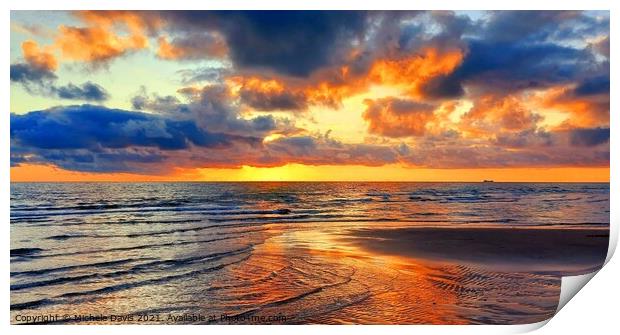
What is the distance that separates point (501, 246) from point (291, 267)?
3.88 m

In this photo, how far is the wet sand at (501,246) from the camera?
7.96 meters

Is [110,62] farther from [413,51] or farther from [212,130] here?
[413,51]

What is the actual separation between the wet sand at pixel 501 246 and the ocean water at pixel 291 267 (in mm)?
29

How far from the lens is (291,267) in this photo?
7.89 metres

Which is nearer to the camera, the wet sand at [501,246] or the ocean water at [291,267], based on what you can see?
the ocean water at [291,267]

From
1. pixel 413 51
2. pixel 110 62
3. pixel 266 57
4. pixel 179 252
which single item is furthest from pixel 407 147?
pixel 110 62

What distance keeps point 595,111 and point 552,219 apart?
6.33m

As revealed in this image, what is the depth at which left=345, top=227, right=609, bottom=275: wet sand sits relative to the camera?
7961 mm

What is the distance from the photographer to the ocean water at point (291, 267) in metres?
6.00

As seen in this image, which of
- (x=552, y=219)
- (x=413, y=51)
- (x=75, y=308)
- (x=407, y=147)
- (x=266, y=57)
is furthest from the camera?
(x=552, y=219)

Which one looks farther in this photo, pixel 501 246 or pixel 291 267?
pixel 501 246

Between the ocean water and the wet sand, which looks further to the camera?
the wet sand

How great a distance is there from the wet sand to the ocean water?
3 centimetres
